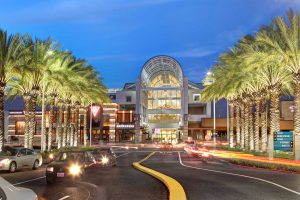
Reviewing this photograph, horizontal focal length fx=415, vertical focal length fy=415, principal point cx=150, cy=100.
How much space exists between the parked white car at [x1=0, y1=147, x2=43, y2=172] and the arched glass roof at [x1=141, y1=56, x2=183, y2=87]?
76805 mm

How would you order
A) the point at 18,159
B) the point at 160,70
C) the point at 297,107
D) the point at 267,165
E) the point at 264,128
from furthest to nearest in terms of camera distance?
the point at 160,70
the point at 264,128
the point at 297,107
the point at 267,165
the point at 18,159

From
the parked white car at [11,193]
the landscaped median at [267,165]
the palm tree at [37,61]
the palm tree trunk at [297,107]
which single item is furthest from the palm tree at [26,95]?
the parked white car at [11,193]

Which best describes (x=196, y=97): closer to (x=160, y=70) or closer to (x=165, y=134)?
(x=160, y=70)

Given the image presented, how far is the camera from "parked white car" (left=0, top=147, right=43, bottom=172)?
23819 millimetres

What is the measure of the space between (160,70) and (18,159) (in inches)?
3737

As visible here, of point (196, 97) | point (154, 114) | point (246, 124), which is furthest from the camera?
point (154, 114)

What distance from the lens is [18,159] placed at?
25.0 metres

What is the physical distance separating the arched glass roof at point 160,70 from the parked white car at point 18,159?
76805 mm

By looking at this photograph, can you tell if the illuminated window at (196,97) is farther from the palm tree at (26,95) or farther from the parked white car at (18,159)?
the parked white car at (18,159)

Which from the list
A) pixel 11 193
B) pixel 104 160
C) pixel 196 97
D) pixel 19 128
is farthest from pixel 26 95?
pixel 196 97

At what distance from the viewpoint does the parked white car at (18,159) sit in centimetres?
2382

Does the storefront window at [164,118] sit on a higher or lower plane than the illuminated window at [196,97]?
lower

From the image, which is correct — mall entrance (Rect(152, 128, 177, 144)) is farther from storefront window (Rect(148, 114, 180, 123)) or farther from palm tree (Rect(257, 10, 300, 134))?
palm tree (Rect(257, 10, 300, 134))

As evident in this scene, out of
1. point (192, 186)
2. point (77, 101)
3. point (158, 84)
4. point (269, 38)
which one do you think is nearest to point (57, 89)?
point (77, 101)
